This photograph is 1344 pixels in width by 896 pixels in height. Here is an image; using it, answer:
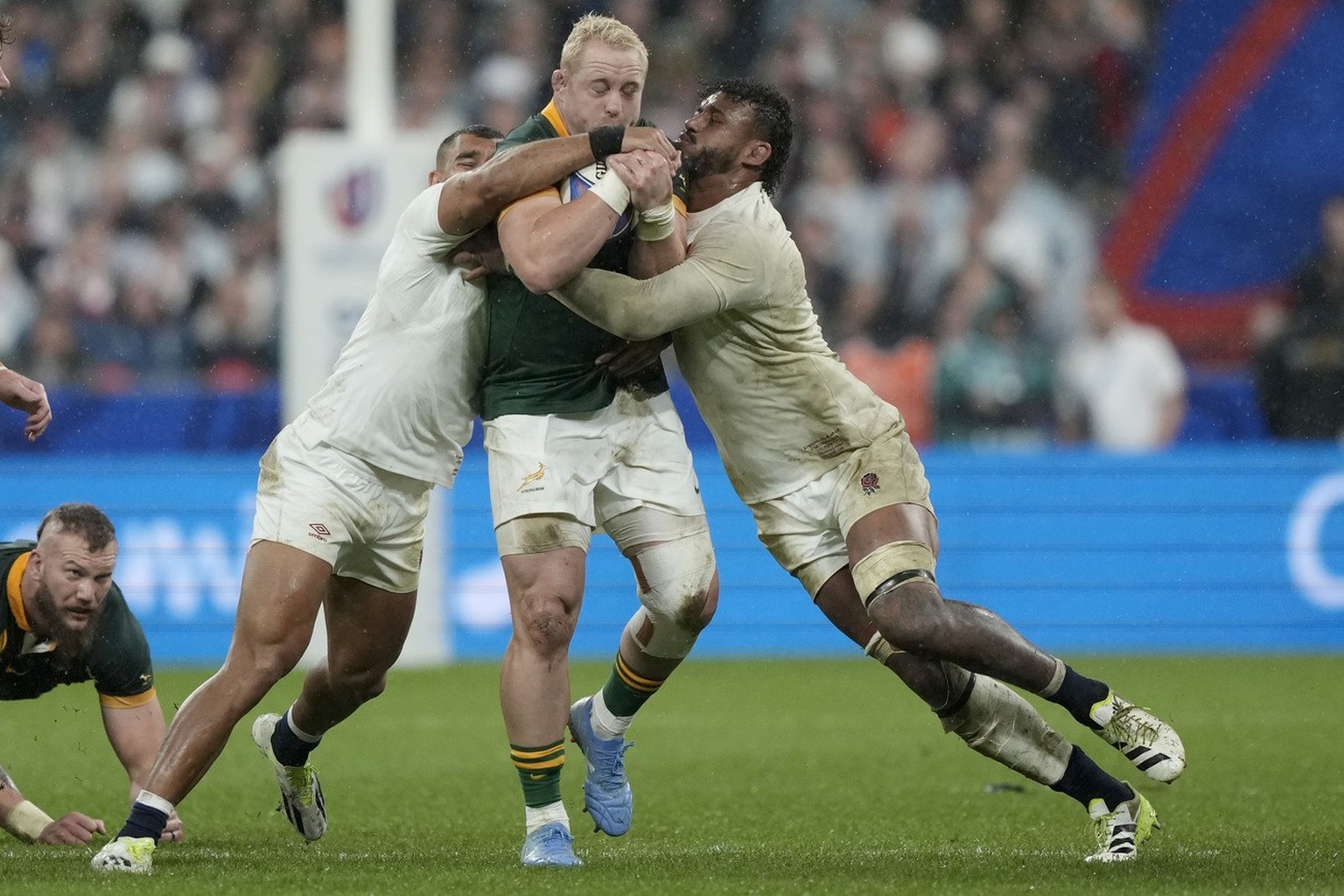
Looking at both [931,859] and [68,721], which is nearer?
[931,859]

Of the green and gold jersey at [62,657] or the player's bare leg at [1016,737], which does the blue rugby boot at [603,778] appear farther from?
the green and gold jersey at [62,657]

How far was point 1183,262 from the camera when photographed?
18.6m

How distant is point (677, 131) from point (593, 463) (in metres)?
10.8

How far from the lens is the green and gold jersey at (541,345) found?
20.9 feet

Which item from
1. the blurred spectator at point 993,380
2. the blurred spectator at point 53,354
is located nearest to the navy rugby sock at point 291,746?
the blurred spectator at point 993,380

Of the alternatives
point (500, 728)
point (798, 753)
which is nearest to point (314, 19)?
point (500, 728)

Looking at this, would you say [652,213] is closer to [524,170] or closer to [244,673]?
[524,170]

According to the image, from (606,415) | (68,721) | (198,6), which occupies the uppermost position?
(198,6)

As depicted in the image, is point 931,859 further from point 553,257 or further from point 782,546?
point 553,257

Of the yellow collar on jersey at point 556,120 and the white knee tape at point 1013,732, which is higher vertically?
the yellow collar on jersey at point 556,120

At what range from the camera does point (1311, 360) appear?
14945 mm

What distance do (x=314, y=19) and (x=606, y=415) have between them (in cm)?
1213

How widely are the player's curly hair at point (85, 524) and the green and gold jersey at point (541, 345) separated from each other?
1277 millimetres

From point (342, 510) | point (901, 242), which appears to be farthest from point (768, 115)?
point (901, 242)
